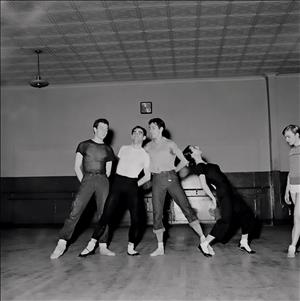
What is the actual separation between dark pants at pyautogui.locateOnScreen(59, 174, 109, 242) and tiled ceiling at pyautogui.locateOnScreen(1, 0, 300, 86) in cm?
225

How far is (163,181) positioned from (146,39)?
A: 8.80 ft

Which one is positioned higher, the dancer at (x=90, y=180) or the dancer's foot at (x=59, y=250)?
the dancer at (x=90, y=180)

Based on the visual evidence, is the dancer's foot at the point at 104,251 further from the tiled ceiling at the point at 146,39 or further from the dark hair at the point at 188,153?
the tiled ceiling at the point at 146,39

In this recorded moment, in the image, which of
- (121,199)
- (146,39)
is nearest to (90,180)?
(121,199)

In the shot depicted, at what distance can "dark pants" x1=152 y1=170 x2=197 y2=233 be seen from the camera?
4520mm

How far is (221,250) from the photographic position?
484cm

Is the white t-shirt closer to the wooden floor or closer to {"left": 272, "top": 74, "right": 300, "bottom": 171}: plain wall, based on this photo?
the wooden floor

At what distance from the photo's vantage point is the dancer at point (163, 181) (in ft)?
14.9

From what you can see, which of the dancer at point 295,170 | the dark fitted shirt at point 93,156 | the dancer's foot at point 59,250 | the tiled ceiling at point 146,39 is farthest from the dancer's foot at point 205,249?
the tiled ceiling at point 146,39

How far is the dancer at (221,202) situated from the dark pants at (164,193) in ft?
0.87

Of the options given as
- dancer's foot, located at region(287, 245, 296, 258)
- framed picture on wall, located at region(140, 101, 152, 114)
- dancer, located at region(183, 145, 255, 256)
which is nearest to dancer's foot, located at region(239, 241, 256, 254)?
dancer, located at region(183, 145, 255, 256)

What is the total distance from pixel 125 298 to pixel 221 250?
7.52ft

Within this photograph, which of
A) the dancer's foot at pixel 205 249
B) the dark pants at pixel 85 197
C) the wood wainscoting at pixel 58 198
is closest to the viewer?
the dancer's foot at pixel 205 249

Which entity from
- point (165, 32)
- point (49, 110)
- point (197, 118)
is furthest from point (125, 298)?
point (49, 110)
